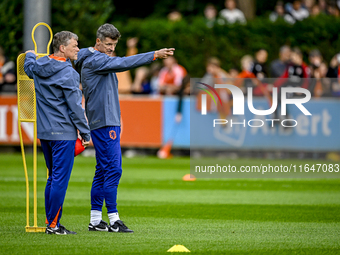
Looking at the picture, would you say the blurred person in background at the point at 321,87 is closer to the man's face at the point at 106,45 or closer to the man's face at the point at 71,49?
the man's face at the point at 106,45

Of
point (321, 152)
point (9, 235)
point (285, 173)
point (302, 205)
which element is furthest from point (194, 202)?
point (321, 152)

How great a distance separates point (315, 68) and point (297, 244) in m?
12.5

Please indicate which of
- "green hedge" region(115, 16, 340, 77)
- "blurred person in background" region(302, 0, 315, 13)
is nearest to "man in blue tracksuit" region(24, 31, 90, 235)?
"green hedge" region(115, 16, 340, 77)

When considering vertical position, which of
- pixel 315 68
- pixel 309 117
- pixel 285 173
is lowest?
pixel 285 173

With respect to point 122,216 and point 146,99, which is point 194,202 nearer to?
point 122,216

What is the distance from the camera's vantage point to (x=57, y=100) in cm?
744

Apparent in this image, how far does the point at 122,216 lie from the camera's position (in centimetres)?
935

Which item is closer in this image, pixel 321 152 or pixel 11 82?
pixel 321 152

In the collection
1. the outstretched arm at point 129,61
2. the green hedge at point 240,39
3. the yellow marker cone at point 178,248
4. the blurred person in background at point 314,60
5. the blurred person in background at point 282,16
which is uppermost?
the blurred person in background at point 282,16

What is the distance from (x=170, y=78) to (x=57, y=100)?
1235 centimetres

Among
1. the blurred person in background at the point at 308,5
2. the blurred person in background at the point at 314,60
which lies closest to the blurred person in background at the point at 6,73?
the blurred person in background at the point at 314,60

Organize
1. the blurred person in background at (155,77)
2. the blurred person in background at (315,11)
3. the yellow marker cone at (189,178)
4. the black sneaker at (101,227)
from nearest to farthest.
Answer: the black sneaker at (101,227) < the yellow marker cone at (189,178) < the blurred person in background at (155,77) < the blurred person in background at (315,11)

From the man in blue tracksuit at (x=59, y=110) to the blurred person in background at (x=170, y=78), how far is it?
11.7 metres

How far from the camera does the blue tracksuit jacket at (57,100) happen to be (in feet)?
24.2
